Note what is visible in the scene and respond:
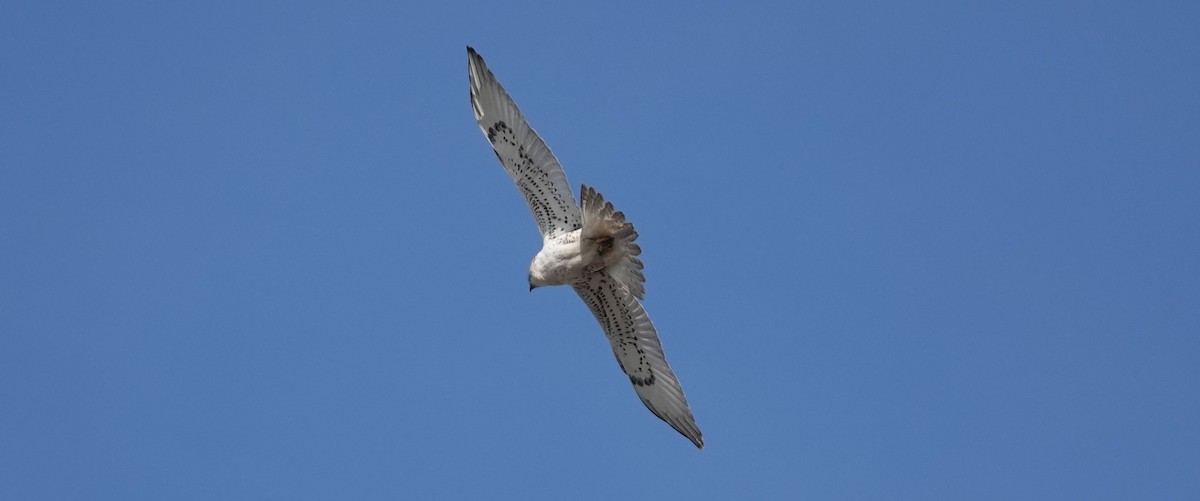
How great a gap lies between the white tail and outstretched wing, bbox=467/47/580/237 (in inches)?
28.8

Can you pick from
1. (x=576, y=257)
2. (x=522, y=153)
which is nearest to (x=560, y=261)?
(x=576, y=257)

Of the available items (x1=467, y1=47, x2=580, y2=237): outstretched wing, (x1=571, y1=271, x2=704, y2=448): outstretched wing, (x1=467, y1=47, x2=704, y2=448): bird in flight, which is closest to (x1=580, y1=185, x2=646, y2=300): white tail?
(x1=467, y1=47, x2=704, y2=448): bird in flight

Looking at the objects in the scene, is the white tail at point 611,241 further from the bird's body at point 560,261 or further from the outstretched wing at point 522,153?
the outstretched wing at point 522,153

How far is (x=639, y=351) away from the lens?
16109 millimetres

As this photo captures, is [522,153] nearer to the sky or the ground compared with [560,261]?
nearer to the sky

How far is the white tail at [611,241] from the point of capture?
14.6 meters

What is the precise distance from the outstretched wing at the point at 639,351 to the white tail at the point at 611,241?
378 millimetres

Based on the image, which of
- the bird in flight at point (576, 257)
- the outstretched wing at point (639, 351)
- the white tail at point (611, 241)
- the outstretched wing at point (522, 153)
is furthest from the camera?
the outstretched wing at point (639, 351)

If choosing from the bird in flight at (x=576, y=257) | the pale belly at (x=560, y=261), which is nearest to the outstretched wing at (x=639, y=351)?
the bird in flight at (x=576, y=257)

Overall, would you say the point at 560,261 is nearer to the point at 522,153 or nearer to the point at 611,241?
the point at 611,241

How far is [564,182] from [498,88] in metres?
1.29

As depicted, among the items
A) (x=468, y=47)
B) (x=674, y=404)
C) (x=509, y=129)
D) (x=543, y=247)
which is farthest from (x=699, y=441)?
(x=468, y=47)

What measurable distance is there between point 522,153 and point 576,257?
1.37 meters

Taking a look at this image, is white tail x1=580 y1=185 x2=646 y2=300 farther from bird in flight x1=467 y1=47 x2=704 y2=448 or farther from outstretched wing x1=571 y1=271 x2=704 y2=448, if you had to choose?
outstretched wing x1=571 y1=271 x2=704 y2=448
